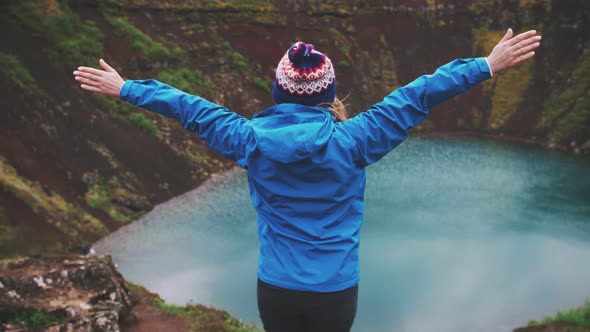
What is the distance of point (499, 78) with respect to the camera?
44.0m

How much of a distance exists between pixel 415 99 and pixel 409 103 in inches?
1.5

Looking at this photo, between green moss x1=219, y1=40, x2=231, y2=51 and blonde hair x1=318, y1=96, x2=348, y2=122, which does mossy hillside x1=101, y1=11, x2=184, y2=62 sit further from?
blonde hair x1=318, y1=96, x2=348, y2=122

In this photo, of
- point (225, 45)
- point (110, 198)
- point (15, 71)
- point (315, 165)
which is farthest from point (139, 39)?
point (315, 165)

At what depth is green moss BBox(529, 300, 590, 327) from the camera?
46.1ft

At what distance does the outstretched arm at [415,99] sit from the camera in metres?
2.89

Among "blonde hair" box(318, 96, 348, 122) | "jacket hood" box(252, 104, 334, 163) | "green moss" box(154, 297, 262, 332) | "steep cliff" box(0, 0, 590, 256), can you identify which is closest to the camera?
"jacket hood" box(252, 104, 334, 163)

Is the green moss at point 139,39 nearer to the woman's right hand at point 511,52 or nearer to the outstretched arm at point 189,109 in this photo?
the outstretched arm at point 189,109

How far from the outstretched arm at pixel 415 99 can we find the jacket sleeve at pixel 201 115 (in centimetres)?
54

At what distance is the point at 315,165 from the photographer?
2906 millimetres

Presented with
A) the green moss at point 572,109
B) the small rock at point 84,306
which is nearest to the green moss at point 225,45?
the green moss at point 572,109

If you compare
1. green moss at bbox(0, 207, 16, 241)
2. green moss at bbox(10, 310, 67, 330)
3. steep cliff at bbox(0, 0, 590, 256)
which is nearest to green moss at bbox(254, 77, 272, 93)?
steep cliff at bbox(0, 0, 590, 256)

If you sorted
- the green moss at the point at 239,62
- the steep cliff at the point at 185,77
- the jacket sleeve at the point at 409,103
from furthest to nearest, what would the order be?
1. the green moss at the point at 239,62
2. the steep cliff at the point at 185,77
3. the jacket sleeve at the point at 409,103

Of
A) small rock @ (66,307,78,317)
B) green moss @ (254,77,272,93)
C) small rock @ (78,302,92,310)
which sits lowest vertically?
small rock @ (66,307,78,317)

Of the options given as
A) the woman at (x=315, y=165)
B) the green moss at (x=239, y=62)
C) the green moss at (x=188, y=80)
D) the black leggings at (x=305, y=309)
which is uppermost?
the green moss at (x=239, y=62)
